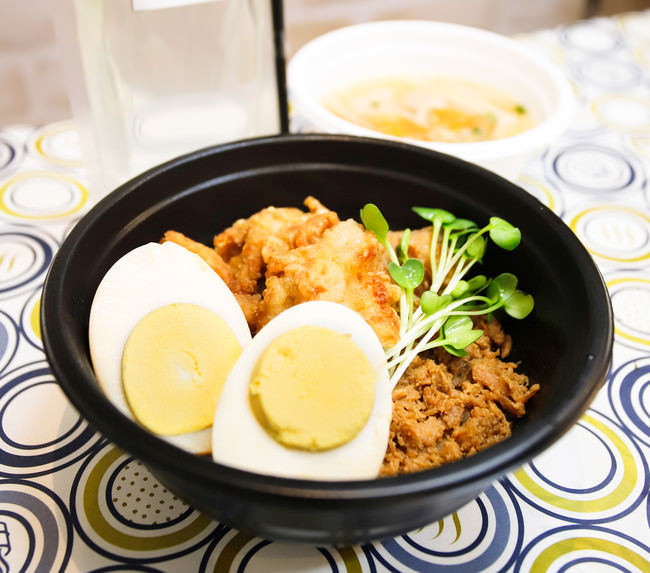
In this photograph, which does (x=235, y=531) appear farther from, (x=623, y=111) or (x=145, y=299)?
(x=623, y=111)

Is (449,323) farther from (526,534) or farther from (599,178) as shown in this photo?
(599,178)

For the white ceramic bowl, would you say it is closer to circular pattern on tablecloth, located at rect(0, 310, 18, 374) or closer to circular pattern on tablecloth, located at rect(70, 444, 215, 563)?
circular pattern on tablecloth, located at rect(0, 310, 18, 374)

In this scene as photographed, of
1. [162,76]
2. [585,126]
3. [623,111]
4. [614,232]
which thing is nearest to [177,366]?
Result: [162,76]

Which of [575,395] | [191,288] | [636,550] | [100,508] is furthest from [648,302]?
[100,508]

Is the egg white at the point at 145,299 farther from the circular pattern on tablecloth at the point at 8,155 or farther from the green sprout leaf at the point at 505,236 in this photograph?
the circular pattern on tablecloth at the point at 8,155

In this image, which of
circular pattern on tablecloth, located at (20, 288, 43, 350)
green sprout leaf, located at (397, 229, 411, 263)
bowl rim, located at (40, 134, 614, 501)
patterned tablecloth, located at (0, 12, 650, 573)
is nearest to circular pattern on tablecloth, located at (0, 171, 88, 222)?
patterned tablecloth, located at (0, 12, 650, 573)
